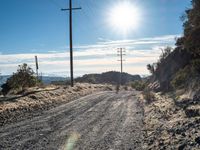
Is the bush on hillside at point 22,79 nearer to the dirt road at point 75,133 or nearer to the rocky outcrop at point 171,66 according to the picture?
the rocky outcrop at point 171,66

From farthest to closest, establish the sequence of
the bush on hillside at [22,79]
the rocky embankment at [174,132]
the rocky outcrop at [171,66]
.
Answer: the bush on hillside at [22,79], the rocky outcrop at [171,66], the rocky embankment at [174,132]

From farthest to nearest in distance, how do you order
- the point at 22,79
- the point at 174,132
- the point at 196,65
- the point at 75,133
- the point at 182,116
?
the point at 22,79
the point at 196,65
the point at 182,116
the point at 75,133
the point at 174,132

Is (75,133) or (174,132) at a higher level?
(174,132)

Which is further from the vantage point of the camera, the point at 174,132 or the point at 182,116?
the point at 182,116

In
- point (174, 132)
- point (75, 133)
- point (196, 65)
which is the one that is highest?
point (196, 65)

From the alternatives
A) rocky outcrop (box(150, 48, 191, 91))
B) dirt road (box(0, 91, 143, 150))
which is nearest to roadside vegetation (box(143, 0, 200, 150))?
dirt road (box(0, 91, 143, 150))

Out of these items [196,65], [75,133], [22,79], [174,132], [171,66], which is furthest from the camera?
[22,79]

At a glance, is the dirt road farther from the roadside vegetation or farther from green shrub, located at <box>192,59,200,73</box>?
green shrub, located at <box>192,59,200,73</box>

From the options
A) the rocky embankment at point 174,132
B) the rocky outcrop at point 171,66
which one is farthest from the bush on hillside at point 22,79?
the rocky embankment at point 174,132

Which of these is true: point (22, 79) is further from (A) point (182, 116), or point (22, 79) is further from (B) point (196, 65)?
(A) point (182, 116)

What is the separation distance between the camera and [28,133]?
16875 millimetres

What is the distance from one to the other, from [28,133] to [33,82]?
50.4 m

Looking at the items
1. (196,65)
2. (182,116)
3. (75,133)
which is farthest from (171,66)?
(75,133)

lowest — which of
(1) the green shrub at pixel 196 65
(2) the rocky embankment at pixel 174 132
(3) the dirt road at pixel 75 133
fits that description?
(3) the dirt road at pixel 75 133
